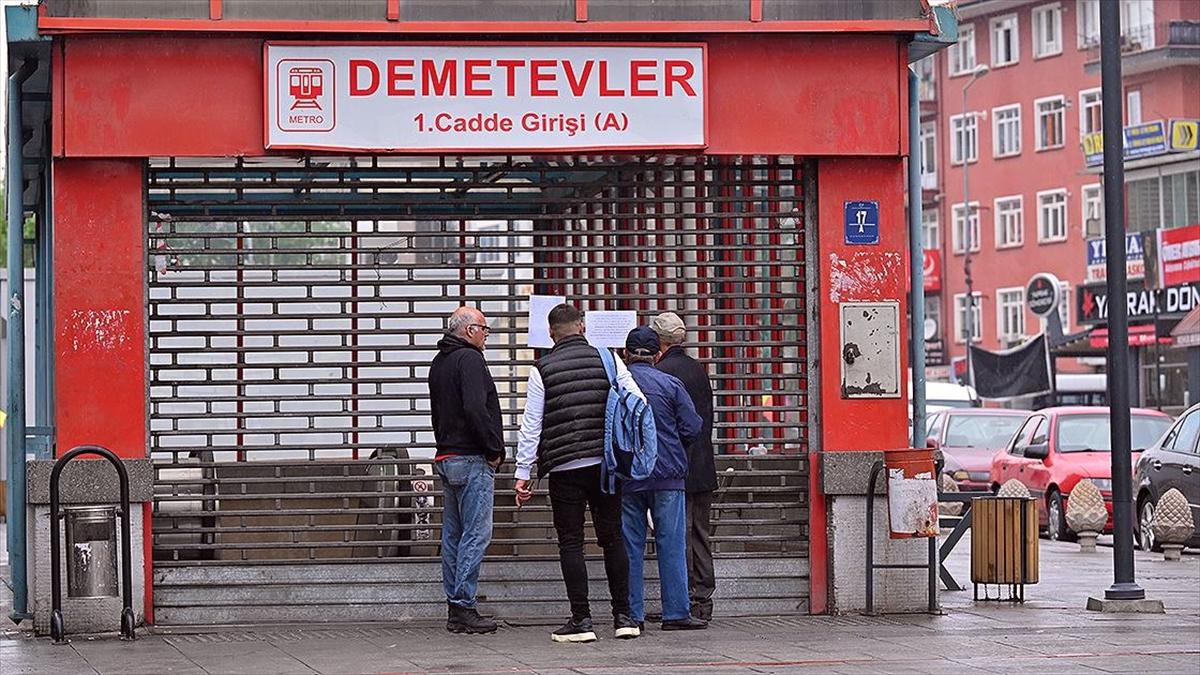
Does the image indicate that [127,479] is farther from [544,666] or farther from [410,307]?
[544,666]

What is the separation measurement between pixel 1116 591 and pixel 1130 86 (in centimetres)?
5155

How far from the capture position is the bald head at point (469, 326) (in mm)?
13086

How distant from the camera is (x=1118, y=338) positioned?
14867 mm

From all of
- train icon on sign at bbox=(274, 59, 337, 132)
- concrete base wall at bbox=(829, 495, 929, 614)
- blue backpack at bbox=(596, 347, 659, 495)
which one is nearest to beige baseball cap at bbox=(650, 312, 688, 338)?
blue backpack at bbox=(596, 347, 659, 495)

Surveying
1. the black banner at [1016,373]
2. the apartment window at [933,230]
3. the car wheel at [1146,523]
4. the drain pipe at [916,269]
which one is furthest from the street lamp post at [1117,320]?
the apartment window at [933,230]

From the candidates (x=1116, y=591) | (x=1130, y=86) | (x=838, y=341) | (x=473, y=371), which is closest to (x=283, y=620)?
(x=473, y=371)

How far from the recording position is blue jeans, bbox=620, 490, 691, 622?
512 inches

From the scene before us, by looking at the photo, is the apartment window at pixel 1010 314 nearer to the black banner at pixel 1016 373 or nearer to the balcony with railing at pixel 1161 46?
the balcony with railing at pixel 1161 46

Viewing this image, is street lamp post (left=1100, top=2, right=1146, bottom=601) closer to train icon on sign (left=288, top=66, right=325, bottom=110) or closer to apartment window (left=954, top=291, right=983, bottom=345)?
train icon on sign (left=288, top=66, right=325, bottom=110)

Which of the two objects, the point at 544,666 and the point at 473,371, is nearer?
the point at 544,666

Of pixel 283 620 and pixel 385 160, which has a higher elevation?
pixel 385 160

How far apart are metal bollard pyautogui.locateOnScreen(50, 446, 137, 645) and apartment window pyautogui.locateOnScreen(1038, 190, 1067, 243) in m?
59.1

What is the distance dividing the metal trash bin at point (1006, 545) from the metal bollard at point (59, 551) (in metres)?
5.80

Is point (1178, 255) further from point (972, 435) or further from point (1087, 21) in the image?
point (972, 435)
